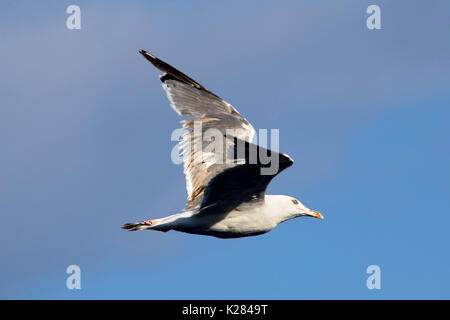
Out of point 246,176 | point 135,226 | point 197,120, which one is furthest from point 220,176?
point 197,120

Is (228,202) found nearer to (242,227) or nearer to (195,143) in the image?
(242,227)

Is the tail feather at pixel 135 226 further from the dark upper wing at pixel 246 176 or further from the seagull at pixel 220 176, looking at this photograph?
the dark upper wing at pixel 246 176

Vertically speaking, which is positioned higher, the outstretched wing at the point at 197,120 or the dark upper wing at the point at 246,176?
the outstretched wing at the point at 197,120

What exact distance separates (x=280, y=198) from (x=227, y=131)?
1.78 meters

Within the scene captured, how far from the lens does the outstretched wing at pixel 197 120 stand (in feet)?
50.2

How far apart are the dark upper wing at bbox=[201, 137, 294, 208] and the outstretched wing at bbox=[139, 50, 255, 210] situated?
176 cm

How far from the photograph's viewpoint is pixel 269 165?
1216 cm

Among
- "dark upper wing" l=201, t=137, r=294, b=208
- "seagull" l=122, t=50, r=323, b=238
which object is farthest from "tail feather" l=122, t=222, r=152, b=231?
"dark upper wing" l=201, t=137, r=294, b=208

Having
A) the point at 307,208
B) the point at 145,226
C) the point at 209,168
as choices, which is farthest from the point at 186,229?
the point at 307,208

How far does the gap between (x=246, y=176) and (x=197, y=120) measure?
10.7 ft

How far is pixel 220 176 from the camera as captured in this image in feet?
41.3

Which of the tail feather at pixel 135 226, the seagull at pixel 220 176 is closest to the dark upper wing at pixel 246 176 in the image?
the seagull at pixel 220 176

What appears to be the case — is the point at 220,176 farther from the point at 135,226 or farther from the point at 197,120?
the point at 197,120

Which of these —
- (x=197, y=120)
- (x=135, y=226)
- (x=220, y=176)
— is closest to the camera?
(x=220, y=176)
